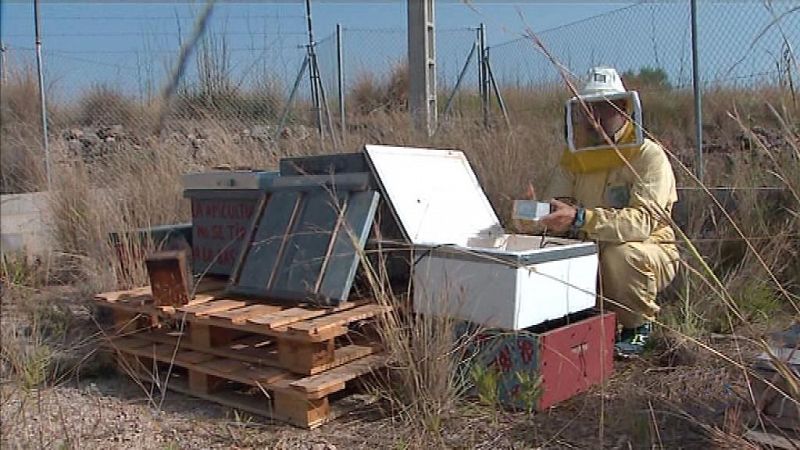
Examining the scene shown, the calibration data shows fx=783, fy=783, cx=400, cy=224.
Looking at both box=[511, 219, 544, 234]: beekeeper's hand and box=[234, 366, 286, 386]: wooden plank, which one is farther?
box=[511, 219, 544, 234]: beekeeper's hand

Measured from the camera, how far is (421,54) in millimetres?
8453

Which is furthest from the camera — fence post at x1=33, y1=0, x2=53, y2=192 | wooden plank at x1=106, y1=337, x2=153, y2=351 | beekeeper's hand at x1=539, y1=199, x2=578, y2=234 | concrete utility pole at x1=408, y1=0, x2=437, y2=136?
Result: concrete utility pole at x1=408, y1=0, x2=437, y2=136

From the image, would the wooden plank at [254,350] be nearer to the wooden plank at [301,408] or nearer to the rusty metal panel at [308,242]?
the wooden plank at [301,408]

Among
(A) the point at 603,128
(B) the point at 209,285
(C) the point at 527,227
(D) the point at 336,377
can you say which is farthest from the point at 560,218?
(B) the point at 209,285

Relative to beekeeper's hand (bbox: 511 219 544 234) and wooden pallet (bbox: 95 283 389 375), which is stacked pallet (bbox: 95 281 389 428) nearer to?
wooden pallet (bbox: 95 283 389 375)

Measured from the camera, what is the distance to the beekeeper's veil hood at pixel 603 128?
146 inches

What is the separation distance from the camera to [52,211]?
609cm

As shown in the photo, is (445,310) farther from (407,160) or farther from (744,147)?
(744,147)

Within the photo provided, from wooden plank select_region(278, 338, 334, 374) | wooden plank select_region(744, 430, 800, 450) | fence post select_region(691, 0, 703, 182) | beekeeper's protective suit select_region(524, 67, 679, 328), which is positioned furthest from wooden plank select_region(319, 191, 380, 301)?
fence post select_region(691, 0, 703, 182)

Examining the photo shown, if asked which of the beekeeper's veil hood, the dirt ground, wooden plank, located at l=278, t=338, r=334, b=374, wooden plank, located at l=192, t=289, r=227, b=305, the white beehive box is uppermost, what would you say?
the beekeeper's veil hood

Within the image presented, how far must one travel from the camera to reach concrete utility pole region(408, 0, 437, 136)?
8.40 meters

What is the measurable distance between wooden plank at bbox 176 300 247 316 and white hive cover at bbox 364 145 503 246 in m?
0.81

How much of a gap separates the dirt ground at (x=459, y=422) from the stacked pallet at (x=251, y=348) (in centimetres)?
10

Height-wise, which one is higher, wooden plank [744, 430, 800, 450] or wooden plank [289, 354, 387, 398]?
wooden plank [289, 354, 387, 398]
